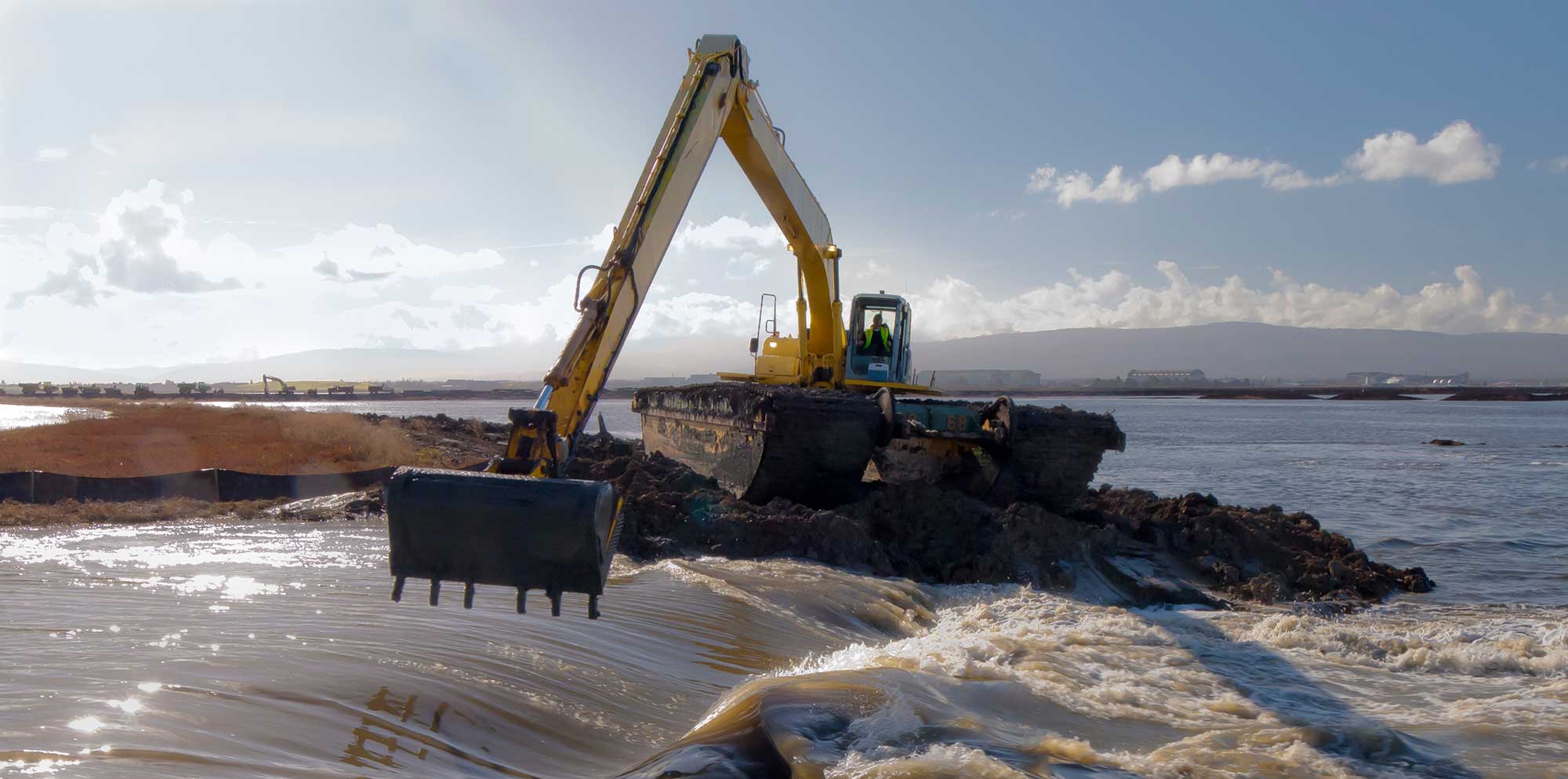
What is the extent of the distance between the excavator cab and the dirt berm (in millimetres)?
2412

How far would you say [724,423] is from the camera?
12.3 meters

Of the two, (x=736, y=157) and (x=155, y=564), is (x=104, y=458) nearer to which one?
(x=155, y=564)

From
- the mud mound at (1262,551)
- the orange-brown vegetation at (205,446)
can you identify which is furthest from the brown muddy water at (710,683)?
the orange-brown vegetation at (205,446)

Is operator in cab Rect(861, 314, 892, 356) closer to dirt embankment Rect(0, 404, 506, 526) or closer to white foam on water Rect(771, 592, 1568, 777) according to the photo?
white foam on water Rect(771, 592, 1568, 777)

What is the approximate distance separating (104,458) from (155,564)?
37.6 feet

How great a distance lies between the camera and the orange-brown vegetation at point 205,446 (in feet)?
53.2

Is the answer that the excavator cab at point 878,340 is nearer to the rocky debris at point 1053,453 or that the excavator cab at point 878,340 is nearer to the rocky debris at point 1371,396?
the rocky debris at point 1053,453

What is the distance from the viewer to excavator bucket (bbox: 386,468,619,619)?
4262 millimetres

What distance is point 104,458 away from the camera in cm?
1683

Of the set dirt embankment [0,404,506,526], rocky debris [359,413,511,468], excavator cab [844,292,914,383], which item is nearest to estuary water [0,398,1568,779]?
dirt embankment [0,404,506,526]

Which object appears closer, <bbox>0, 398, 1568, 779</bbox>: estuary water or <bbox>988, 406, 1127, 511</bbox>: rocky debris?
<bbox>0, 398, 1568, 779</bbox>: estuary water

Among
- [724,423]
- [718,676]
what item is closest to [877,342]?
[724,423]

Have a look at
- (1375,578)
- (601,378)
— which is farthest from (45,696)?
(1375,578)

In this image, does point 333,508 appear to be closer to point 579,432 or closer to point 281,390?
point 579,432
